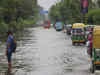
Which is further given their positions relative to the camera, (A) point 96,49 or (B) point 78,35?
(B) point 78,35

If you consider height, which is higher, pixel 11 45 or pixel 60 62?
pixel 11 45

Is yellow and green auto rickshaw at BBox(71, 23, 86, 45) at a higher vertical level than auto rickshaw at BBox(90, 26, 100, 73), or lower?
lower

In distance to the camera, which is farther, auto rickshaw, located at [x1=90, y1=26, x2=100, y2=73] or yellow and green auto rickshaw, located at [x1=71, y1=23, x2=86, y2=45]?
yellow and green auto rickshaw, located at [x1=71, y1=23, x2=86, y2=45]

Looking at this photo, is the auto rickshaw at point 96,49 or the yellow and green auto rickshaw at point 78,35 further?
the yellow and green auto rickshaw at point 78,35

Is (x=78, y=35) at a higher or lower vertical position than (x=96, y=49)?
lower

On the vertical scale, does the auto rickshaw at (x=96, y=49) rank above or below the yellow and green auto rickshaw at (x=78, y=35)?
above

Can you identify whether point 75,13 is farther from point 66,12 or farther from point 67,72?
point 67,72

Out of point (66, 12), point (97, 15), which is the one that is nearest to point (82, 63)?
point (97, 15)

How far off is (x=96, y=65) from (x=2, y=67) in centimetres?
547

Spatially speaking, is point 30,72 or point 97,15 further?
point 97,15

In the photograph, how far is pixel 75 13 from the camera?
95688mm

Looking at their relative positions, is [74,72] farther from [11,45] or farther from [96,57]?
[11,45]

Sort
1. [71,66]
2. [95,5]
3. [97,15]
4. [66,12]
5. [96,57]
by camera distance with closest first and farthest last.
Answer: [96,57]
[71,66]
[97,15]
[95,5]
[66,12]

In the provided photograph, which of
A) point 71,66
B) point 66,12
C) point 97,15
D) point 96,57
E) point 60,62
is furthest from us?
point 66,12
